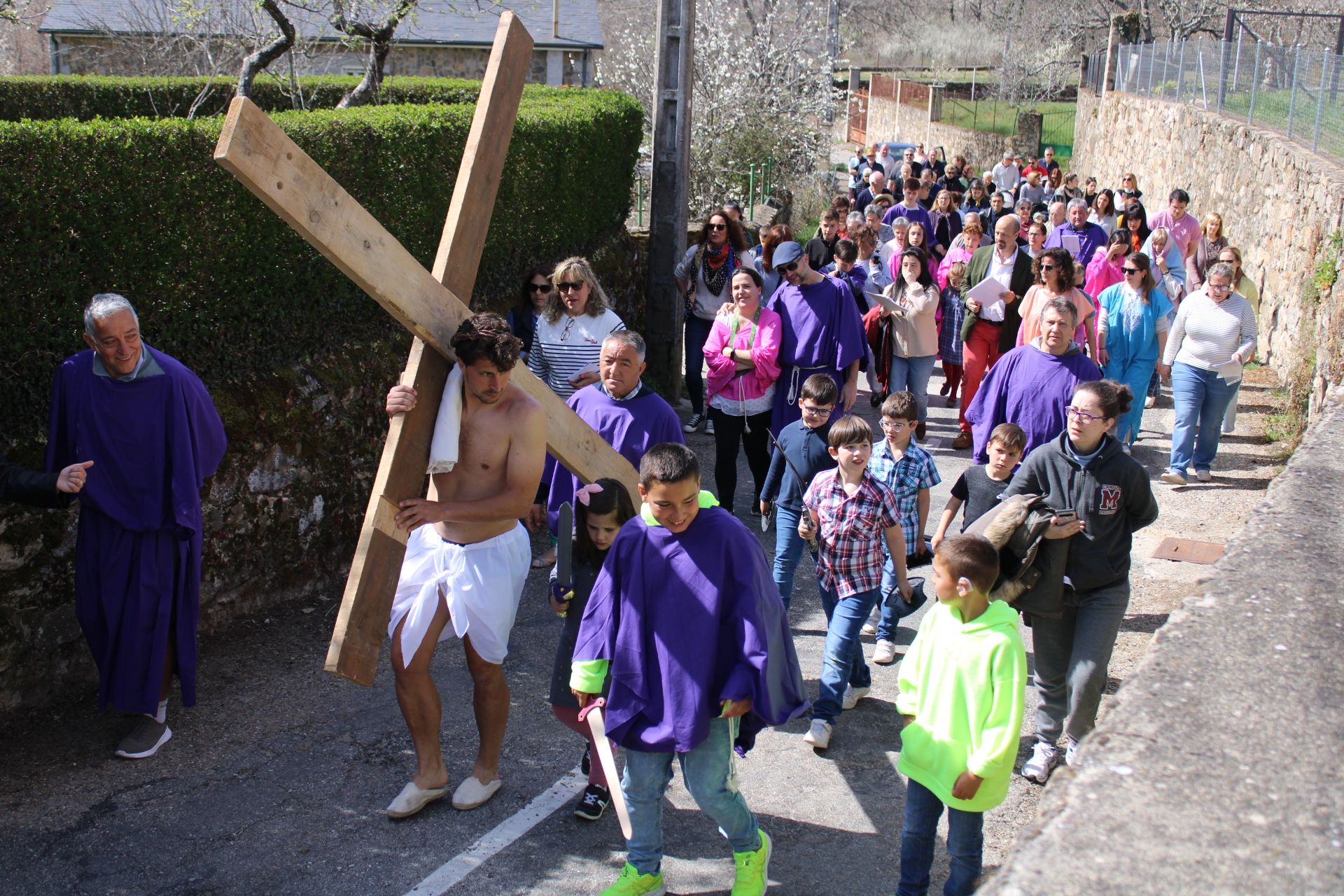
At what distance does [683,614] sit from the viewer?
12.5ft

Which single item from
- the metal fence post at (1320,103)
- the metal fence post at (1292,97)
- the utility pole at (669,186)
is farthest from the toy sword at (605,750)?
the metal fence post at (1292,97)

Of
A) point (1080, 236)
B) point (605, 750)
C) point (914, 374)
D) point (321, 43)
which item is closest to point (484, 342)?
point (605, 750)

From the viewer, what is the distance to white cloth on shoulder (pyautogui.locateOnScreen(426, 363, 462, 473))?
161 inches

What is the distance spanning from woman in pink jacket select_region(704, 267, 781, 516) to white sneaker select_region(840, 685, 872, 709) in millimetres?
1938

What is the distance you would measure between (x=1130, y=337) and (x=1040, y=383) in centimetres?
308

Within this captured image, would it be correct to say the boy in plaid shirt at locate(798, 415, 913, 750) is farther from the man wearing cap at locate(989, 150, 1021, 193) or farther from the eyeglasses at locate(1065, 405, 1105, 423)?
the man wearing cap at locate(989, 150, 1021, 193)

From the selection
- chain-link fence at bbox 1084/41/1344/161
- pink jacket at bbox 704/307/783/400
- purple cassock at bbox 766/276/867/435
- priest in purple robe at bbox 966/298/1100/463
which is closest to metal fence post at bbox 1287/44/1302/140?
chain-link fence at bbox 1084/41/1344/161

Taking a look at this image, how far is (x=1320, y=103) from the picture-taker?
44.3ft

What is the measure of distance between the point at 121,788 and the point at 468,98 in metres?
8.51

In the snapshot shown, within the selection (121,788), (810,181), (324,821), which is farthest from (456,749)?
(810,181)

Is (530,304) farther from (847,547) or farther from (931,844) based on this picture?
(931,844)

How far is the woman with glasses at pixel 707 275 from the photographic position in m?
9.48

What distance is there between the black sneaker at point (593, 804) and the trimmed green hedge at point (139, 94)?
836cm

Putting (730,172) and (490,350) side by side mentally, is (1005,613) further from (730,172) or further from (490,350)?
(730,172)
